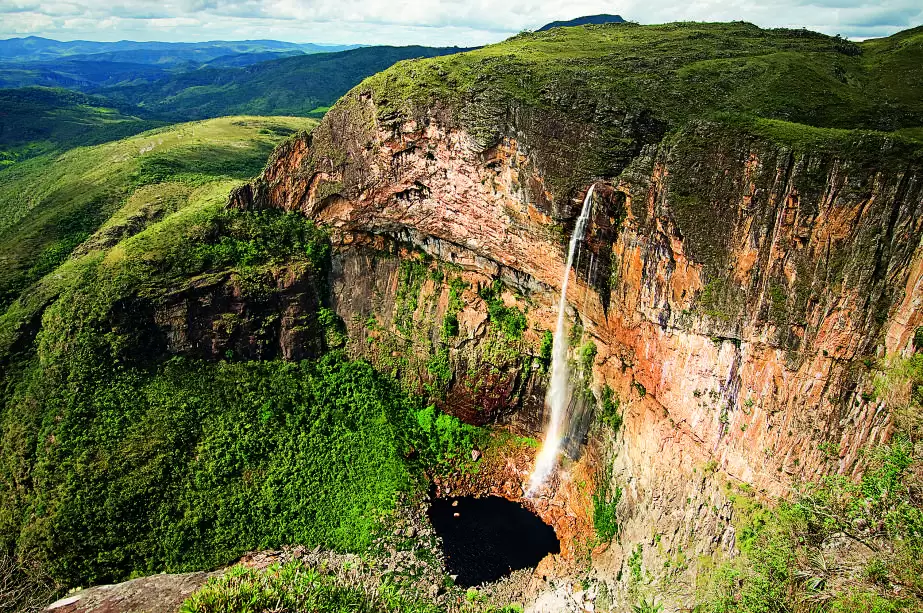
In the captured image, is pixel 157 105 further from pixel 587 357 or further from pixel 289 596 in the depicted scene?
pixel 289 596

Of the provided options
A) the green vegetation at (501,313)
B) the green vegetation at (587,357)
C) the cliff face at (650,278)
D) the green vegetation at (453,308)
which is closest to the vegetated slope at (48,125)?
the cliff face at (650,278)

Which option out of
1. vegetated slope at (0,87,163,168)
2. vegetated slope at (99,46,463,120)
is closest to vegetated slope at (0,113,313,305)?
vegetated slope at (0,87,163,168)

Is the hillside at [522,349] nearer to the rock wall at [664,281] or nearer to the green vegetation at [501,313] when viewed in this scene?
the rock wall at [664,281]

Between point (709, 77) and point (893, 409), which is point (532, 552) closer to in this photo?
point (893, 409)

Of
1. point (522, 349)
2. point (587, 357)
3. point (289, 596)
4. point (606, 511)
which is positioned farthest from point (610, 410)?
point (289, 596)

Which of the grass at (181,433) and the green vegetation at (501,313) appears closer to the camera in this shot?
the grass at (181,433)

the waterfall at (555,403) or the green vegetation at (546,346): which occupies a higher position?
the green vegetation at (546,346)

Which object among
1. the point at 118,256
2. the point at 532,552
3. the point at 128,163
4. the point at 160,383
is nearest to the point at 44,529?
the point at 160,383
